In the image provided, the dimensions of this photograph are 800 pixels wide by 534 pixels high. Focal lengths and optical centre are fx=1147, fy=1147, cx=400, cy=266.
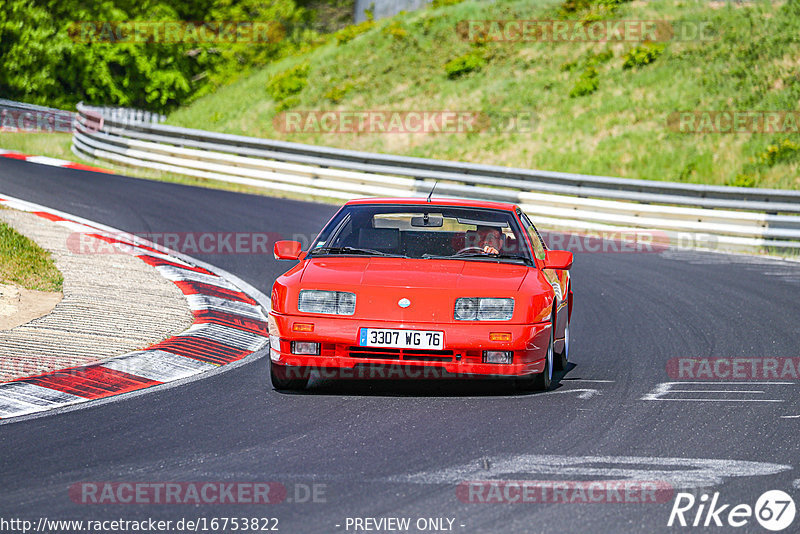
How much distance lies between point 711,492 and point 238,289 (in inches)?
308

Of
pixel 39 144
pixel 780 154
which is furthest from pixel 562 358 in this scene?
pixel 39 144

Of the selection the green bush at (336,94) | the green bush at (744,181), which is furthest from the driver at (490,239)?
the green bush at (336,94)

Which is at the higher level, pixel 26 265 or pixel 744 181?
pixel 744 181

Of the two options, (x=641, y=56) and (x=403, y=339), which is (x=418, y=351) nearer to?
(x=403, y=339)

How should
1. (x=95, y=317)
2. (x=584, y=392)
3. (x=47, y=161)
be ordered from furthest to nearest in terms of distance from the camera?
1. (x=47, y=161)
2. (x=95, y=317)
3. (x=584, y=392)

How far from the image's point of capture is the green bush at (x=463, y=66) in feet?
135

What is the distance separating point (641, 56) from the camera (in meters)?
36.7

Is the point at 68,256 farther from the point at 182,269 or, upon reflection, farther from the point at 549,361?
the point at 549,361

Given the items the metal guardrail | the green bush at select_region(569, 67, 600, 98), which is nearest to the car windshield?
the metal guardrail

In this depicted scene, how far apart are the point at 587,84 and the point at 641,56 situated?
6.35 feet

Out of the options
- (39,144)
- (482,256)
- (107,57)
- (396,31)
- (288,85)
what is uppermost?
(396,31)

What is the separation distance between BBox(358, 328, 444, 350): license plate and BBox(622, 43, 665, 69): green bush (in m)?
31.2

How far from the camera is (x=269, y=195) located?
22594 millimetres

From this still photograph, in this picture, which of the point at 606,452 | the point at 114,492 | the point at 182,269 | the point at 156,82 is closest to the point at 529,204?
the point at 182,269
